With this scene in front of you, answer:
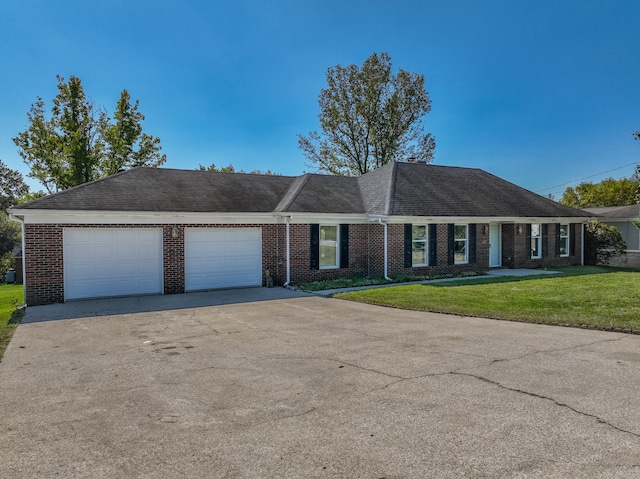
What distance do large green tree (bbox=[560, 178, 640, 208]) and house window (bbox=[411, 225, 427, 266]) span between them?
3830 centimetres

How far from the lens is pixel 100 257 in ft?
41.6

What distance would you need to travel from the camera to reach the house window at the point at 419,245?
56.2 feet

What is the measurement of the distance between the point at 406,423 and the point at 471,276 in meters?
14.3

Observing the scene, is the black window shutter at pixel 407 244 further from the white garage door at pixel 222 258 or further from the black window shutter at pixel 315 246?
the white garage door at pixel 222 258

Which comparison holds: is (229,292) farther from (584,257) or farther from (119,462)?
(584,257)

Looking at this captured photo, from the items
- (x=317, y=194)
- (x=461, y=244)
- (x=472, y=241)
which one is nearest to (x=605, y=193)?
(x=472, y=241)

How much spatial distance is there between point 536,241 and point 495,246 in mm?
2286

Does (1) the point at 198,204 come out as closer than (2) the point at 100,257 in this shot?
No

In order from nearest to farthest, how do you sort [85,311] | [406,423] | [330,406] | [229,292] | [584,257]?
1. [406,423]
2. [330,406]
3. [85,311]
4. [229,292]
5. [584,257]

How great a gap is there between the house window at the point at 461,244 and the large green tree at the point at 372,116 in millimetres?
17317

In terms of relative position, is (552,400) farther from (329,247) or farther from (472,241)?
(472,241)

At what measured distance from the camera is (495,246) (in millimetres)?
19953

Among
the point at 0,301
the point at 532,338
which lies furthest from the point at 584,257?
the point at 0,301

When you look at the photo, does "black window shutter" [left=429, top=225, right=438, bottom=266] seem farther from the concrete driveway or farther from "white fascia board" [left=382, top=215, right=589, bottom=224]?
the concrete driveway
